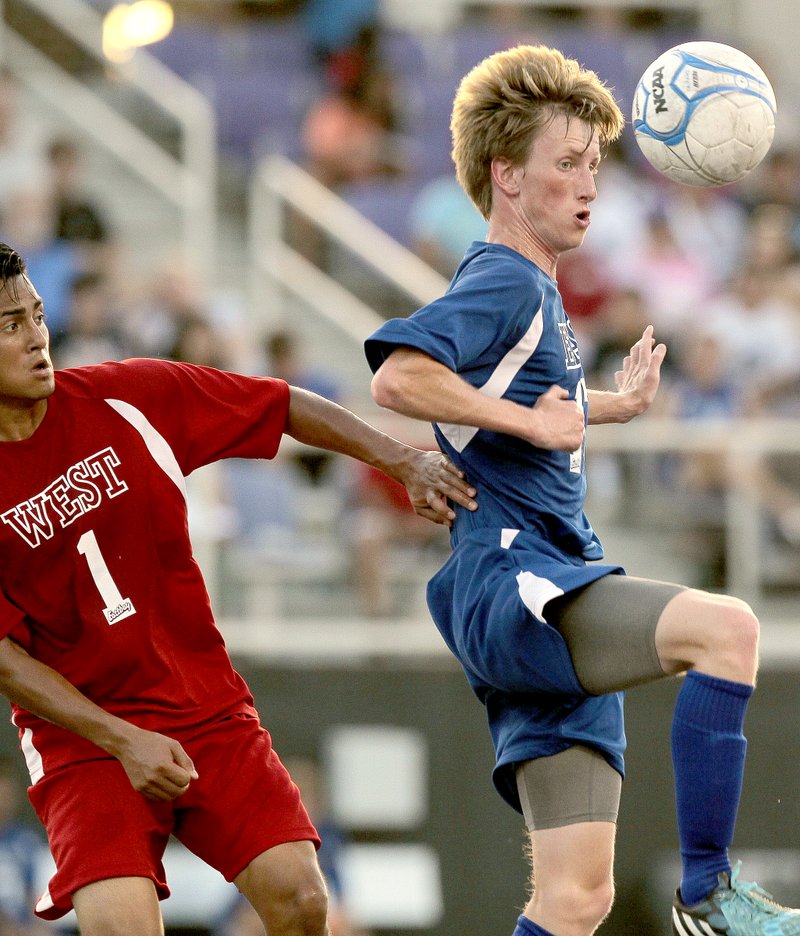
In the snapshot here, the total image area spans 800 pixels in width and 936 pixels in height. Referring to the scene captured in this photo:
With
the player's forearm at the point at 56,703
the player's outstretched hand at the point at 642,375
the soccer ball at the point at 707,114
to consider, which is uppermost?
the soccer ball at the point at 707,114

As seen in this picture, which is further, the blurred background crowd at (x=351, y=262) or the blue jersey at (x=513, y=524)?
the blurred background crowd at (x=351, y=262)

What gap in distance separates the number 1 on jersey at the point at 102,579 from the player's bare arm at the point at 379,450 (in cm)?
63

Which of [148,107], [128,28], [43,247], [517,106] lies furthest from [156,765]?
[148,107]

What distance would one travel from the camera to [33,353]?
13.8 feet

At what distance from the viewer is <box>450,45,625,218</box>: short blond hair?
425cm

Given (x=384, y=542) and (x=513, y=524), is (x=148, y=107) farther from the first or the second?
(x=513, y=524)

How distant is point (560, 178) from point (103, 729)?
175 centimetres

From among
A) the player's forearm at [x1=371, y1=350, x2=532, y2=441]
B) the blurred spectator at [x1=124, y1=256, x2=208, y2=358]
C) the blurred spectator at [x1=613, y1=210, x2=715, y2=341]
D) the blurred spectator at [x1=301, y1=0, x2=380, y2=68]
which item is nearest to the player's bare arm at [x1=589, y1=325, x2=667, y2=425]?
the player's forearm at [x1=371, y1=350, x2=532, y2=441]

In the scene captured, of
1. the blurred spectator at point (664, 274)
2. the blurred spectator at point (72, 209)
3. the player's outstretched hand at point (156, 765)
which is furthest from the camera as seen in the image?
the blurred spectator at point (664, 274)

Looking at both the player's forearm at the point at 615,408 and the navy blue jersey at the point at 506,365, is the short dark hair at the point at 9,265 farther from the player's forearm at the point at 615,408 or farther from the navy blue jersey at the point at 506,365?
the player's forearm at the point at 615,408

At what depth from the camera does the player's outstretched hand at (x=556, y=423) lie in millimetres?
4012

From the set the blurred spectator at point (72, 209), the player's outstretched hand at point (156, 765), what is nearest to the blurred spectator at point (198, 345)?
the blurred spectator at point (72, 209)

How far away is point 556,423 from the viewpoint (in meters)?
4.03

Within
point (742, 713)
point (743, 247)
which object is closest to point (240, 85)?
point (743, 247)
